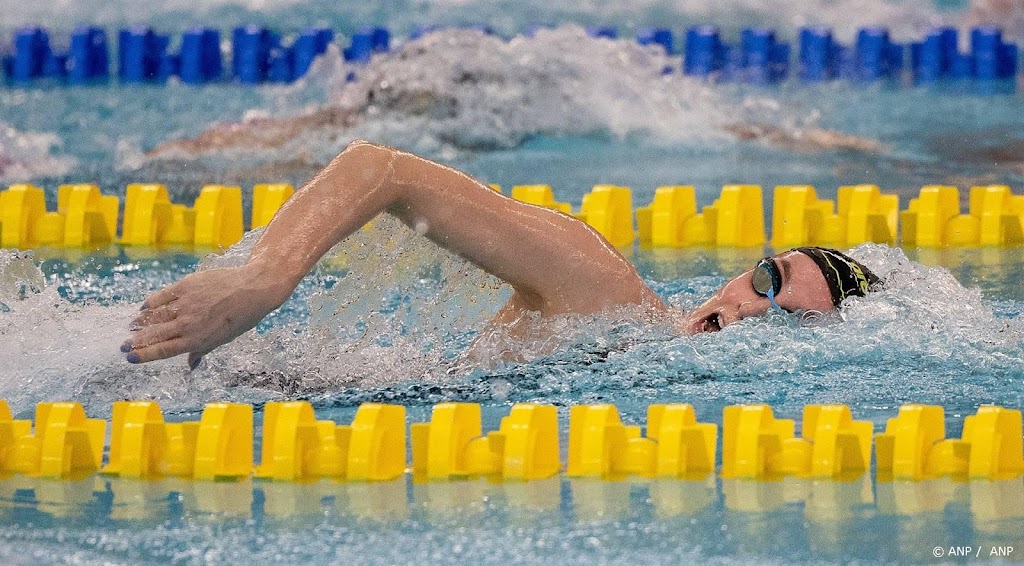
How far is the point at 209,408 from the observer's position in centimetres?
276

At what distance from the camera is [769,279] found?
→ 10.4ft

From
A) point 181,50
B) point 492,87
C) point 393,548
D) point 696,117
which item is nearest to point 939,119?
point 696,117

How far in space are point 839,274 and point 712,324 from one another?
1.01 ft

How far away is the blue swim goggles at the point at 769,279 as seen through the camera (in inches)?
124

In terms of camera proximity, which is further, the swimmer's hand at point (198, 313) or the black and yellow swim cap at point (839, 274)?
the black and yellow swim cap at point (839, 274)

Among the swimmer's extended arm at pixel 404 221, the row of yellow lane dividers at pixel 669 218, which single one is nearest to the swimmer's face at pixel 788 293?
the swimmer's extended arm at pixel 404 221

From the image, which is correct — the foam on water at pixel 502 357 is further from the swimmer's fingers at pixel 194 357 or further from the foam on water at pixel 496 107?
the foam on water at pixel 496 107

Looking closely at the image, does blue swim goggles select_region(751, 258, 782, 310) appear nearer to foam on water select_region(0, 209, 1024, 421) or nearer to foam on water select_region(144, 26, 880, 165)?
foam on water select_region(0, 209, 1024, 421)

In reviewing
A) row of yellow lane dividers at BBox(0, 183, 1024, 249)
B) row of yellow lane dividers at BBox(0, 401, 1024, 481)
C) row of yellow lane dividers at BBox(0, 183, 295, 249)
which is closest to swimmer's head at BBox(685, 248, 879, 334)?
row of yellow lane dividers at BBox(0, 401, 1024, 481)

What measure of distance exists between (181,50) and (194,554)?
7167mm

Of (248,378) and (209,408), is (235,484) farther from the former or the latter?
(248,378)

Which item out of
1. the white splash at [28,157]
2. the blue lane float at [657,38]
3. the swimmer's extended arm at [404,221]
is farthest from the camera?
the blue lane float at [657,38]

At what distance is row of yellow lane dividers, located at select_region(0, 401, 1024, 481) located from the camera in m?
2.68

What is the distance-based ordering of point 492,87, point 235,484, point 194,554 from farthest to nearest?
point 492,87, point 235,484, point 194,554
